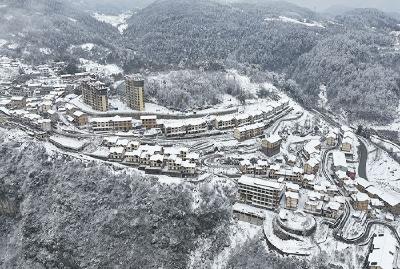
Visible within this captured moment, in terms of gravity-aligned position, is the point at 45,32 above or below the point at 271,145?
below

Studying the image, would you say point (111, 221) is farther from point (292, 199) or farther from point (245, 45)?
point (245, 45)

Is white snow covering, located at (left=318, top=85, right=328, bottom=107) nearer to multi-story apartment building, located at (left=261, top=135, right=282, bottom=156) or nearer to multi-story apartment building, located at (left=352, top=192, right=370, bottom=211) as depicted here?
multi-story apartment building, located at (left=261, top=135, right=282, bottom=156)

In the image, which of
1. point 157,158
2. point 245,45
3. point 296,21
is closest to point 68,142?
point 157,158

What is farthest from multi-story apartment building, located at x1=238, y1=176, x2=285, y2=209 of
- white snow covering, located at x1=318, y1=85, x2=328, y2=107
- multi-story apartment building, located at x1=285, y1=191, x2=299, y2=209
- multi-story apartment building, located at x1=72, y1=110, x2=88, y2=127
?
white snow covering, located at x1=318, y1=85, x2=328, y2=107

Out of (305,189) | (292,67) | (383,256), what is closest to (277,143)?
(305,189)

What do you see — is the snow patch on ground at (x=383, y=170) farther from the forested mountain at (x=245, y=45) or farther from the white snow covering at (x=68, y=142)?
the white snow covering at (x=68, y=142)
